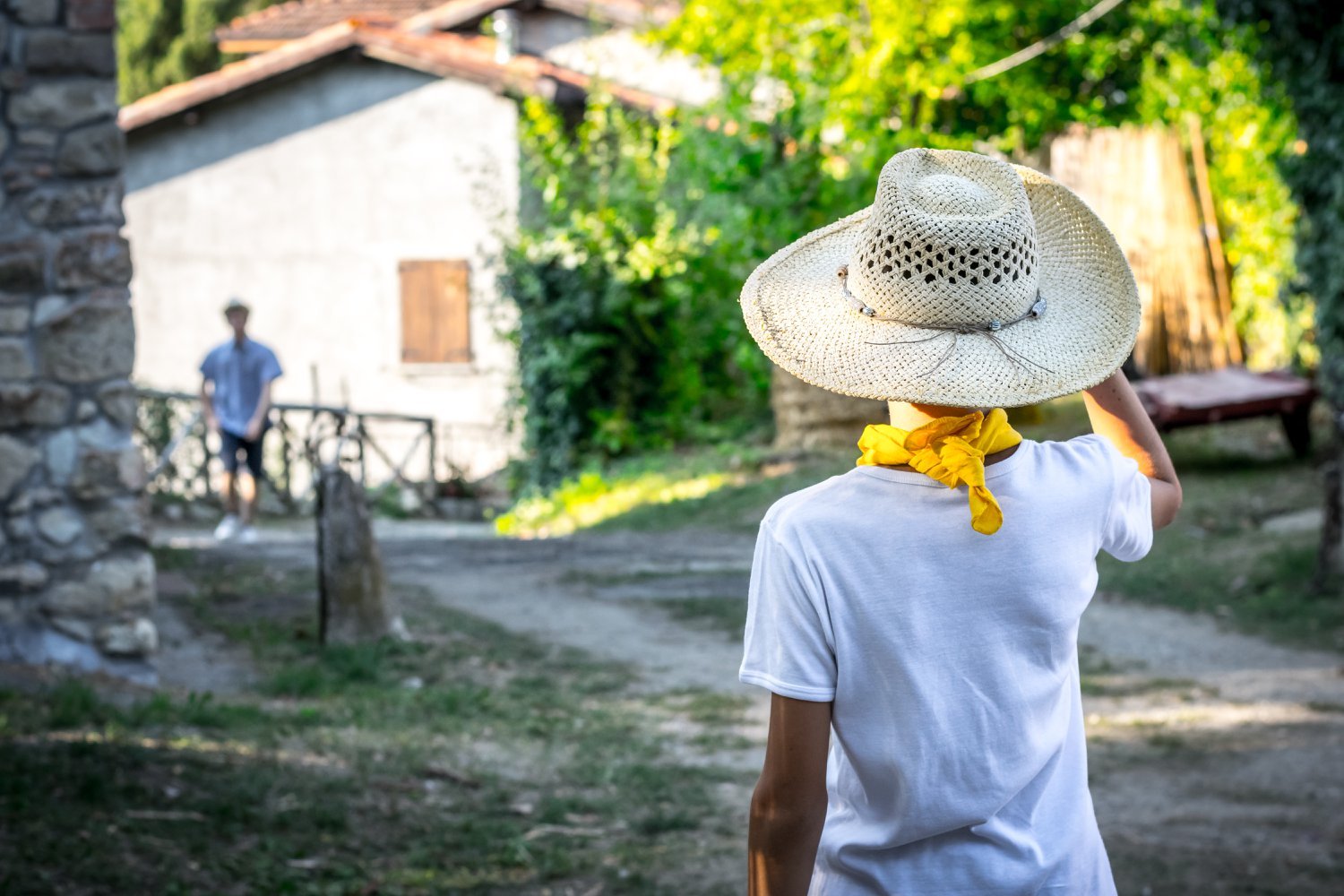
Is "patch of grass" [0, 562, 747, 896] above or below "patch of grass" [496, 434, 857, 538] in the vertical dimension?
below

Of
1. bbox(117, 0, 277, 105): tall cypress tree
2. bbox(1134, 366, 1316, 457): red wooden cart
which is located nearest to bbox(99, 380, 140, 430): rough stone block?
bbox(1134, 366, 1316, 457): red wooden cart

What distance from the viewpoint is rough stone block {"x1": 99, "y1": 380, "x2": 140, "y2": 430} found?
578cm

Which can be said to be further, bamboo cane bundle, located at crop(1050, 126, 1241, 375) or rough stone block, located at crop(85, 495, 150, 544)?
bamboo cane bundle, located at crop(1050, 126, 1241, 375)

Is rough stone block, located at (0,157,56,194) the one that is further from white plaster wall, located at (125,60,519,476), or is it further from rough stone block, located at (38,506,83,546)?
white plaster wall, located at (125,60,519,476)

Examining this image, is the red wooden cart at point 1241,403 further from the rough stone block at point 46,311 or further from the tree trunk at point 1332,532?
the rough stone block at point 46,311

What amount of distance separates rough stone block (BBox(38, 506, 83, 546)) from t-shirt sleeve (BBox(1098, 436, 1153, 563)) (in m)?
4.74

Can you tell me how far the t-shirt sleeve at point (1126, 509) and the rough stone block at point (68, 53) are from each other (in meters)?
4.87

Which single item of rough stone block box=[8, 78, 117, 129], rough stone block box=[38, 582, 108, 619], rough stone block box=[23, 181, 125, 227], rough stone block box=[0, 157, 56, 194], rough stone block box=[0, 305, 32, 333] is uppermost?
rough stone block box=[8, 78, 117, 129]

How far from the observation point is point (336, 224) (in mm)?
18062

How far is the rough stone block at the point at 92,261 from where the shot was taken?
5.69 metres

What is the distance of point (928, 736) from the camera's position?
1793 mm

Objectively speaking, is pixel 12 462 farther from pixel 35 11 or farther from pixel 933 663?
pixel 933 663

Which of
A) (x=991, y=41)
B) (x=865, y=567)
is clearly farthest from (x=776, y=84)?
(x=865, y=567)

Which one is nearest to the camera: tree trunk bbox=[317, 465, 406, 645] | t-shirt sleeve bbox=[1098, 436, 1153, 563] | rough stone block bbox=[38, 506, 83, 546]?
t-shirt sleeve bbox=[1098, 436, 1153, 563]
